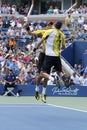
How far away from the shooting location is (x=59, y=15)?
38406mm

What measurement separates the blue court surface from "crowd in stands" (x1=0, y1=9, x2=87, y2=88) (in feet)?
26.8

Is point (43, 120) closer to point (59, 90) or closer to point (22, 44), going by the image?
point (59, 90)

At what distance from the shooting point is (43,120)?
1267cm

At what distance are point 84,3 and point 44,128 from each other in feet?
112

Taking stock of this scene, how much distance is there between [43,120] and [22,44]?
19.4 m

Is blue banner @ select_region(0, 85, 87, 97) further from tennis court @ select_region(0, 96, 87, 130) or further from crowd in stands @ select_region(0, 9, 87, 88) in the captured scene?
tennis court @ select_region(0, 96, 87, 130)

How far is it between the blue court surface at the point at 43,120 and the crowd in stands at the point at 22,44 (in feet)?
26.8

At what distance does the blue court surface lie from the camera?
1151 cm

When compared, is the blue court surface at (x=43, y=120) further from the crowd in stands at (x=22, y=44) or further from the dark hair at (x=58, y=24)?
the crowd in stands at (x=22, y=44)

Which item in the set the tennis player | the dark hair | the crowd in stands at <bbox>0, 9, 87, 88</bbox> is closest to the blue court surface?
the tennis player

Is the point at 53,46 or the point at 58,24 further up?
the point at 58,24

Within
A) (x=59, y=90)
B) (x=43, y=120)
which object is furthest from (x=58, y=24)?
(x=59, y=90)

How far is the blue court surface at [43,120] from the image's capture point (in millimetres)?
11505

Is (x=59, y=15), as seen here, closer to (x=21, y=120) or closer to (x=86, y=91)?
(x=86, y=91)
